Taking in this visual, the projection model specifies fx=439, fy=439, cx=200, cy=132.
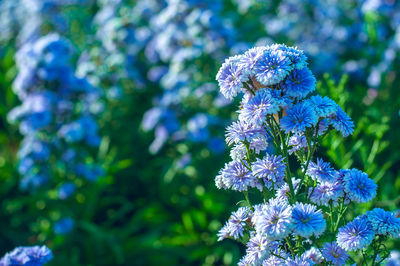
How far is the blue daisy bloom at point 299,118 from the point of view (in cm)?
122

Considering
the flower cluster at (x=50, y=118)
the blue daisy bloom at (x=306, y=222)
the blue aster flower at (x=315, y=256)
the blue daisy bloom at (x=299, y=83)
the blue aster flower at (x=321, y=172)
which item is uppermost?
the flower cluster at (x=50, y=118)

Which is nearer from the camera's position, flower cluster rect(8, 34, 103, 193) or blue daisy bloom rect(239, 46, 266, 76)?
blue daisy bloom rect(239, 46, 266, 76)

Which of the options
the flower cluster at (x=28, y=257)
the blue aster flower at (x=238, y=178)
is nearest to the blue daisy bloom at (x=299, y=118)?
Answer: the blue aster flower at (x=238, y=178)

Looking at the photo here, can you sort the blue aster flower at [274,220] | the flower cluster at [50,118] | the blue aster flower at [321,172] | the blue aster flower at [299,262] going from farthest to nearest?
the flower cluster at [50,118], the blue aster flower at [321,172], the blue aster flower at [299,262], the blue aster flower at [274,220]

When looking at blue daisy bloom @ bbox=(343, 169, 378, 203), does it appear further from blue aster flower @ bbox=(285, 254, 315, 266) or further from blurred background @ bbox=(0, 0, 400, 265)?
blurred background @ bbox=(0, 0, 400, 265)

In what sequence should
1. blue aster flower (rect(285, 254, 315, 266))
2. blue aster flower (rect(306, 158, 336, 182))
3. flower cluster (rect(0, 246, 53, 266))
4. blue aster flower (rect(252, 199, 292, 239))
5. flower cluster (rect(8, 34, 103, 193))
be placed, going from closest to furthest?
blue aster flower (rect(252, 199, 292, 239))
blue aster flower (rect(285, 254, 315, 266))
blue aster flower (rect(306, 158, 336, 182))
flower cluster (rect(0, 246, 53, 266))
flower cluster (rect(8, 34, 103, 193))

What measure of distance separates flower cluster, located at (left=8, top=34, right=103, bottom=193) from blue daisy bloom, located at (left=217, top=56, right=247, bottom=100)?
98.0 inches

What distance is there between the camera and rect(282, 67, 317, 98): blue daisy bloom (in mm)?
1265

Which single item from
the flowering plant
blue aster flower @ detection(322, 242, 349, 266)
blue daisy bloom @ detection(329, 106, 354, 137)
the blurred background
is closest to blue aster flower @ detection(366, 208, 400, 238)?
the flowering plant

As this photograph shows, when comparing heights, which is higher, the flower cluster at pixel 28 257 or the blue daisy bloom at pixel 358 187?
the blue daisy bloom at pixel 358 187

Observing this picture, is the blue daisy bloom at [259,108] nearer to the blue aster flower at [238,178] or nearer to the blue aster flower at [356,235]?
the blue aster flower at [238,178]

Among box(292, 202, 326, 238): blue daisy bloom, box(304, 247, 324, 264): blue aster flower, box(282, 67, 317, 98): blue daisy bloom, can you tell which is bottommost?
box(292, 202, 326, 238): blue daisy bloom

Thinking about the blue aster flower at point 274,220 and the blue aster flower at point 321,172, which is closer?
the blue aster flower at point 274,220

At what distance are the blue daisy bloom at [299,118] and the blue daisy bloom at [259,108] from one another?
56 millimetres
